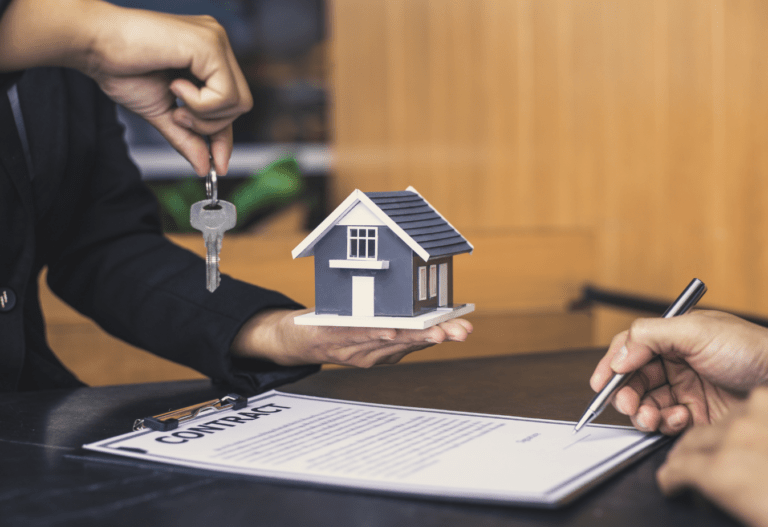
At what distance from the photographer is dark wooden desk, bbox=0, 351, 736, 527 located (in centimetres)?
45

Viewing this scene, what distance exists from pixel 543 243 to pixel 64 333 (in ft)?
4.57

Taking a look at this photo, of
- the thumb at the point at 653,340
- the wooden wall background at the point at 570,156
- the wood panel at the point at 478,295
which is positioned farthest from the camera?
the wooden wall background at the point at 570,156

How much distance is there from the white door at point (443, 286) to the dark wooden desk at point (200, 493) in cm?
11

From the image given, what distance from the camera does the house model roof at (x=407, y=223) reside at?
0.71m

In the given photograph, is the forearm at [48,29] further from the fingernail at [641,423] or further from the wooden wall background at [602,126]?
the wooden wall background at [602,126]

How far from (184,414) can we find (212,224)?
19 cm

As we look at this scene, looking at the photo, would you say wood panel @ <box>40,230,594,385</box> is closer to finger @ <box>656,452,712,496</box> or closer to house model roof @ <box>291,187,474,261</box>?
house model roof @ <box>291,187,474,261</box>

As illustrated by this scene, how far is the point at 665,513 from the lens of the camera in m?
0.45

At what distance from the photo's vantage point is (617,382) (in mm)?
649

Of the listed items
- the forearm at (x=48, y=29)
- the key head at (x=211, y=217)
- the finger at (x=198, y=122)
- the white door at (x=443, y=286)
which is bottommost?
the white door at (x=443, y=286)

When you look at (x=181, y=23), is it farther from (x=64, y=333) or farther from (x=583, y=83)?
(x=583, y=83)

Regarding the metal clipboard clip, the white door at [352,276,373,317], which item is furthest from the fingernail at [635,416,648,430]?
the metal clipboard clip

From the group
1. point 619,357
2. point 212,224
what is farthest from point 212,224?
point 619,357

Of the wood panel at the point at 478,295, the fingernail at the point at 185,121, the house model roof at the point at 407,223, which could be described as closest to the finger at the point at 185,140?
the fingernail at the point at 185,121
